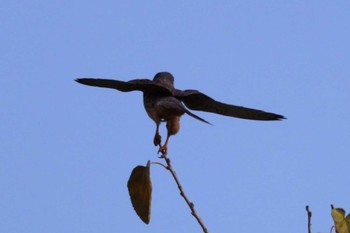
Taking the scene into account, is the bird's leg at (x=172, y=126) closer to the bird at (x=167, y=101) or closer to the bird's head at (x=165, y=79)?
the bird at (x=167, y=101)

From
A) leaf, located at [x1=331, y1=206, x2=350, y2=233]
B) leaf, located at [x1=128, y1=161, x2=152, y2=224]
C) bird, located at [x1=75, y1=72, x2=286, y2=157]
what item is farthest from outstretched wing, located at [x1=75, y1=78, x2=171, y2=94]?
leaf, located at [x1=331, y1=206, x2=350, y2=233]

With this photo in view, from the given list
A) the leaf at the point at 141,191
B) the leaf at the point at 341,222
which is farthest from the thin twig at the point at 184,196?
the leaf at the point at 341,222

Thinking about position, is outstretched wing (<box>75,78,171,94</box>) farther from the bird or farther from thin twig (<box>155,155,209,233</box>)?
thin twig (<box>155,155,209,233</box>)

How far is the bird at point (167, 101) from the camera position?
4.54 metres

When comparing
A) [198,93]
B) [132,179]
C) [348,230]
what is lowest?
[348,230]

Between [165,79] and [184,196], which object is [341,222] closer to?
[184,196]

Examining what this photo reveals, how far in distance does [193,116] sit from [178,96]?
40 centimetres

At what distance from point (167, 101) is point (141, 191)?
1.85 feet

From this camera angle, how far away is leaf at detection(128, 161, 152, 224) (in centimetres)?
440

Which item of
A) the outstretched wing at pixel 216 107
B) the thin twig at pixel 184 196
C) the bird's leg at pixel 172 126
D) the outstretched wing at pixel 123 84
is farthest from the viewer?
the bird's leg at pixel 172 126

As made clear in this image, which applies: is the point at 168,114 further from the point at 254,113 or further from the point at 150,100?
the point at 254,113

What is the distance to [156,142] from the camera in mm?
4832

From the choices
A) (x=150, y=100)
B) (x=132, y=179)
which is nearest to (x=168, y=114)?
(x=150, y=100)

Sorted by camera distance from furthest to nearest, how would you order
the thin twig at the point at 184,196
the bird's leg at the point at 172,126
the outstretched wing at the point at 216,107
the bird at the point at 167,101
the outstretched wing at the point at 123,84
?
the bird's leg at the point at 172,126, the outstretched wing at the point at 123,84, the bird at the point at 167,101, the outstretched wing at the point at 216,107, the thin twig at the point at 184,196
